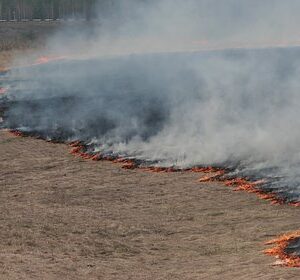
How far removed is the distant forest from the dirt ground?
8843cm

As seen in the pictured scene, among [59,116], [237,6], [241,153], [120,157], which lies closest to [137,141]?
[120,157]

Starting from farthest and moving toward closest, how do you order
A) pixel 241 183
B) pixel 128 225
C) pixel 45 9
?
pixel 45 9
pixel 241 183
pixel 128 225

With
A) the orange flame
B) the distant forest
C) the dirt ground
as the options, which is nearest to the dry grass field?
the dirt ground

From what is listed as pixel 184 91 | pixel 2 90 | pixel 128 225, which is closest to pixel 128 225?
pixel 128 225

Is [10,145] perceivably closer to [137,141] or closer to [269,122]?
[137,141]

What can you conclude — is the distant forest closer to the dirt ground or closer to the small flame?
the small flame

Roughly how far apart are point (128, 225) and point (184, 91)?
98.6ft

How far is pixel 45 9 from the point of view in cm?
12494

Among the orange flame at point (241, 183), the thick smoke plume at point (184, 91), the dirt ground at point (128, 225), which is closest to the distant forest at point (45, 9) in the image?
the thick smoke plume at point (184, 91)

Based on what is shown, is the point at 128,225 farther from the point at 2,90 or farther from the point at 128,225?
the point at 2,90

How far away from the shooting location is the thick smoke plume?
132 feet

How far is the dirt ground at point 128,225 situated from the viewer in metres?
23.0

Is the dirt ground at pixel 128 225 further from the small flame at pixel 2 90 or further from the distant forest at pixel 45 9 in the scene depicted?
the distant forest at pixel 45 9

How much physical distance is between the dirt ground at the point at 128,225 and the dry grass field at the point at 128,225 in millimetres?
42
